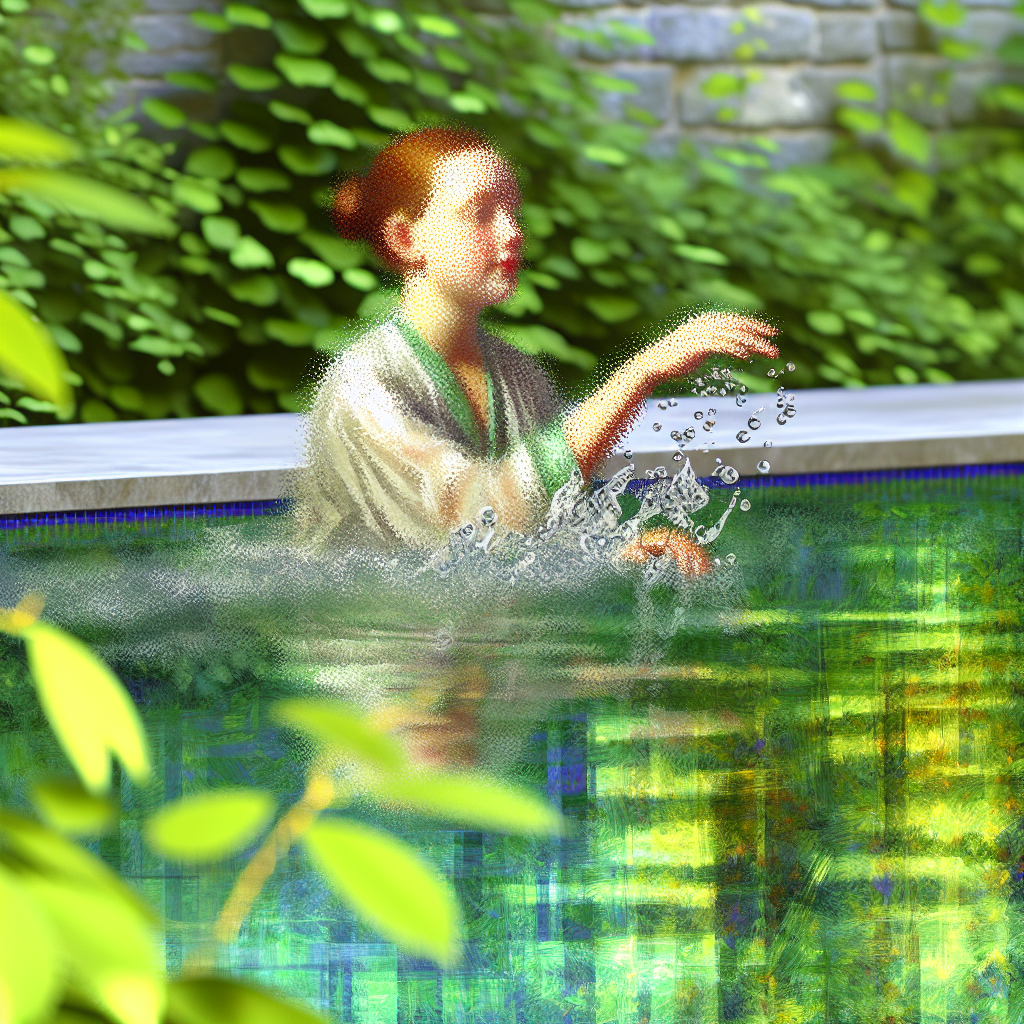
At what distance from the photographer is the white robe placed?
4.14ft

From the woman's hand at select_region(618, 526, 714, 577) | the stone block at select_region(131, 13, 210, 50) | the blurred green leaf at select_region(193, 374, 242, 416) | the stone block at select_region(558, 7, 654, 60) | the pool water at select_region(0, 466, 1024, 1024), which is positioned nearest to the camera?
the pool water at select_region(0, 466, 1024, 1024)

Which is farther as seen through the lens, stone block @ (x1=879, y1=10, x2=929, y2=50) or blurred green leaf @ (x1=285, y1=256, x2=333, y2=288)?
stone block @ (x1=879, y1=10, x2=929, y2=50)

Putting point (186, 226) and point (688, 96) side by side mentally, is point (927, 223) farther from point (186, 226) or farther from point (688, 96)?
point (186, 226)

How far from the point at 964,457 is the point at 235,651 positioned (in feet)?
2.55

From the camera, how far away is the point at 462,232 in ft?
4.13

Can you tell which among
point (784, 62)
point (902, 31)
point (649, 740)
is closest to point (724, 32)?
point (784, 62)

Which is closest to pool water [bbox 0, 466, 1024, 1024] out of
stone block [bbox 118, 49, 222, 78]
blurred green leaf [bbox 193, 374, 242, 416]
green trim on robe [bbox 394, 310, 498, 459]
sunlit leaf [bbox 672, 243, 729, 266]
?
green trim on robe [bbox 394, 310, 498, 459]

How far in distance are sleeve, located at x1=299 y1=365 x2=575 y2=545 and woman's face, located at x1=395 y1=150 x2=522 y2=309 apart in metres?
0.12

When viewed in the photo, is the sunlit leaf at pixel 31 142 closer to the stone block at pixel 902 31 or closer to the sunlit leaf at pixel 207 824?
the sunlit leaf at pixel 207 824

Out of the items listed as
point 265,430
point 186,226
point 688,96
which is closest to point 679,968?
point 265,430

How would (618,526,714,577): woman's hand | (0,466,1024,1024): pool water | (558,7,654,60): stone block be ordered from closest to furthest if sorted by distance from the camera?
1. (0,466,1024,1024): pool water
2. (618,526,714,577): woman's hand
3. (558,7,654,60): stone block

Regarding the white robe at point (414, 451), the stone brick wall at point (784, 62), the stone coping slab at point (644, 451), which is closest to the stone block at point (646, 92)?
the stone brick wall at point (784, 62)

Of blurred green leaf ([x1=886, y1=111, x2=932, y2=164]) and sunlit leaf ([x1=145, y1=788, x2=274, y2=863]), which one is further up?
blurred green leaf ([x1=886, y1=111, x2=932, y2=164])

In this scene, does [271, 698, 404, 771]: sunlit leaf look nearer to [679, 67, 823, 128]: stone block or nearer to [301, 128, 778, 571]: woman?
[301, 128, 778, 571]: woman
